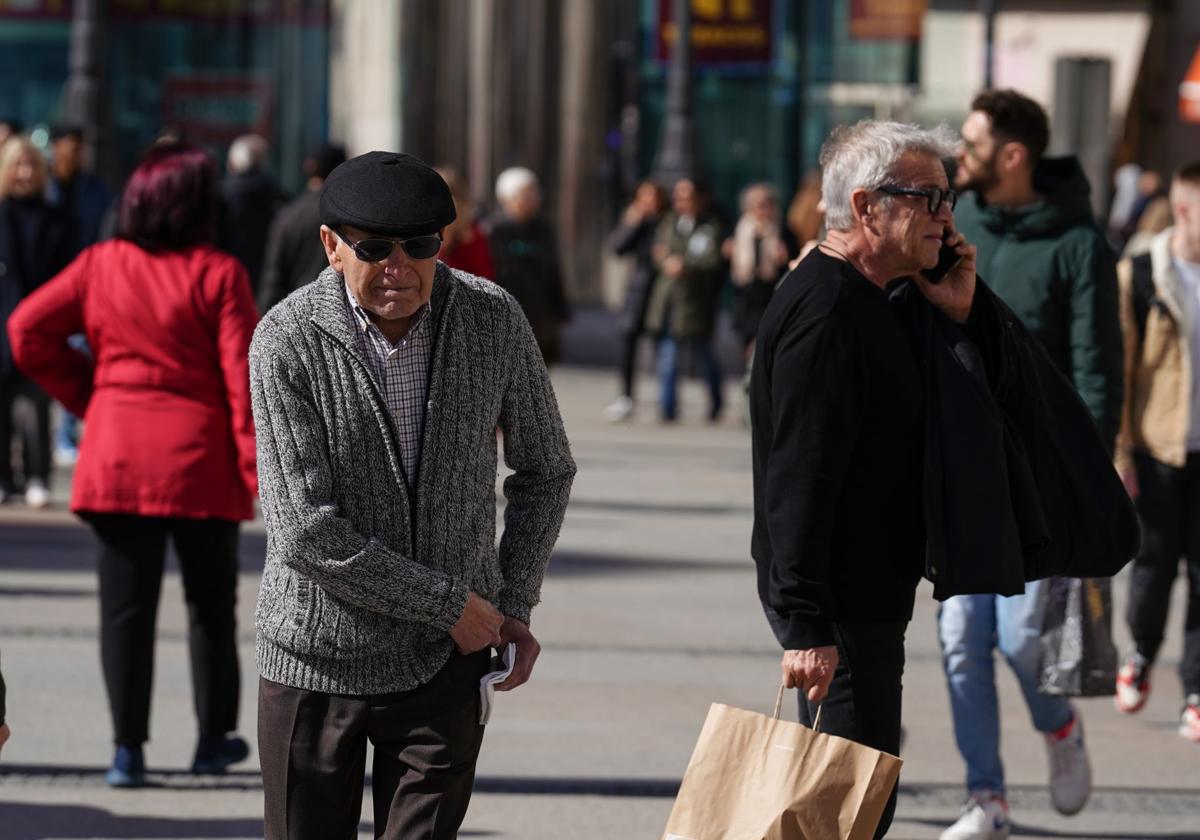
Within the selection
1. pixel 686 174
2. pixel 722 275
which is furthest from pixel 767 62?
pixel 722 275

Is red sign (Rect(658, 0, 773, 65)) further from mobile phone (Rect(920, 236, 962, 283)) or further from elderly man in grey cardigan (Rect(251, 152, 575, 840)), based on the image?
elderly man in grey cardigan (Rect(251, 152, 575, 840))

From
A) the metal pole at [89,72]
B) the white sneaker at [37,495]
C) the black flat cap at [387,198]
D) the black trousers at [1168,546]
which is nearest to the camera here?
the black flat cap at [387,198]

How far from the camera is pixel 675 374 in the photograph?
1575 cm

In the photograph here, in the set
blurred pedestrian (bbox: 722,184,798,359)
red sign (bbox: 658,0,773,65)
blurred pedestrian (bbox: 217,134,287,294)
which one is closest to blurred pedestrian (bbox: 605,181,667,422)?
blurred pedestrian (bbox: 722,184,798,359)

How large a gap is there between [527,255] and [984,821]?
783 cm

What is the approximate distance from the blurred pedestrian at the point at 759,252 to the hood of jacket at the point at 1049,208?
9472 millimetres

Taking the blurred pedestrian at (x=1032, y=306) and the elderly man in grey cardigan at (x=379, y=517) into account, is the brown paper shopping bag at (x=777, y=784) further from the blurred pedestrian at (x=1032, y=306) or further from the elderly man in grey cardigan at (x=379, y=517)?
the blurred pedestrian at (x=1032, y=306)

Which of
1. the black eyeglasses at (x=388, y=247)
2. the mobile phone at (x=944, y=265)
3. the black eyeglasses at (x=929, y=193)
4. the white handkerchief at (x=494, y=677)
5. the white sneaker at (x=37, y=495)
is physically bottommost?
the white sneaker at (x=37, y=495)

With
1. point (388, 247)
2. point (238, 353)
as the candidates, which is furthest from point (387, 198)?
point (238, 353)

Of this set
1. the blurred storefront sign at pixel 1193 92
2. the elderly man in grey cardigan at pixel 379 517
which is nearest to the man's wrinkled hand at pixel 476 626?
the elderly man in grey cardigan at pixel 379 517

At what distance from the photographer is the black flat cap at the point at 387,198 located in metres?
3.79

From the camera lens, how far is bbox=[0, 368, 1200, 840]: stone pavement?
20.0 ft

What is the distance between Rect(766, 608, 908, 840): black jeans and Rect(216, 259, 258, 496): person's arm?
80.4 inches

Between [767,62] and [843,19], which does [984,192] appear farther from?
[843,19]
